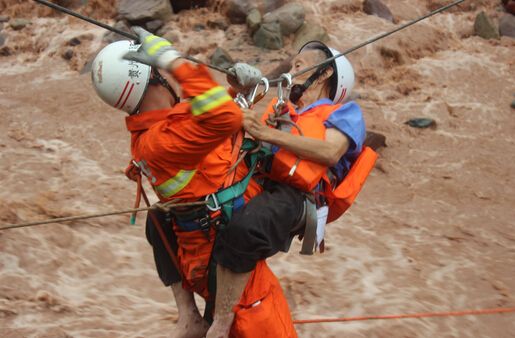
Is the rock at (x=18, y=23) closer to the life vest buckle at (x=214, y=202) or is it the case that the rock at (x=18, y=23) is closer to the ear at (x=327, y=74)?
the ear at (x=327, y=74)

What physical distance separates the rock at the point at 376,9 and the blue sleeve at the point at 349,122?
9645mm

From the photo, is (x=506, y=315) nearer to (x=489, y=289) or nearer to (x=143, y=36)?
(x=489, y=289)

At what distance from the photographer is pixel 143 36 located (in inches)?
82.4

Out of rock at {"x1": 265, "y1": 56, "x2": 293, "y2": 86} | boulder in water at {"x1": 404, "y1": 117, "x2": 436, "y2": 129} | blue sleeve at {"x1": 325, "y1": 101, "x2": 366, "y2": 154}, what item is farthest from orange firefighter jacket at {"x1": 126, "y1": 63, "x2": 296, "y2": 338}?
rock at {"x1": 265, "y1": 56, "x2": 293, "y2": 86}

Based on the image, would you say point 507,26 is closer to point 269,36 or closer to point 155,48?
point 269,36

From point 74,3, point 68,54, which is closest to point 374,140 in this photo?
point 68,54

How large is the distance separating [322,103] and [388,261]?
3.29 meters

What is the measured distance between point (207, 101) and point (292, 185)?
2.05 feet

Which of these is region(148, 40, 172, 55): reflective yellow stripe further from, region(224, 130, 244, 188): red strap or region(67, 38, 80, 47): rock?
region(67, 38, 80, 47): rock

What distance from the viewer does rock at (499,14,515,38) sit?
11422mm

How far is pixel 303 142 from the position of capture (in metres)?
2.38

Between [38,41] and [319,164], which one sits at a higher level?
[319,164]

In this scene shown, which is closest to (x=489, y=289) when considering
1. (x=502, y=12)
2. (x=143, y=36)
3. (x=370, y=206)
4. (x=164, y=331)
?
(x=370, y=206)

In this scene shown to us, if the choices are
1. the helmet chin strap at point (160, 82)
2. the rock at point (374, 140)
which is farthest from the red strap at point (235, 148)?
the rock at point (374, 140)
